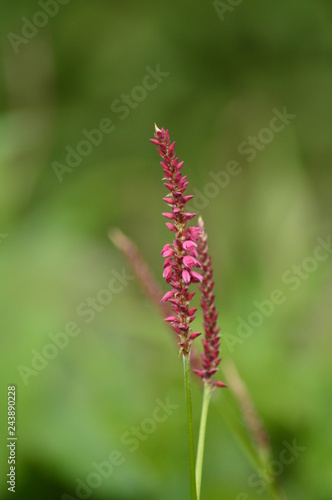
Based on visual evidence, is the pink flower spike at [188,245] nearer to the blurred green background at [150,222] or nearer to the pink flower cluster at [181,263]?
the pink flower cluster at [181,263]

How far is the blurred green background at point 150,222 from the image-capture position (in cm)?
256

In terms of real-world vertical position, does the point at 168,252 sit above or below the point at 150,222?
below

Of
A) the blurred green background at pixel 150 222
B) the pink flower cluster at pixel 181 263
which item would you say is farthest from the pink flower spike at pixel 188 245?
the blurred green background at pixel 150 222

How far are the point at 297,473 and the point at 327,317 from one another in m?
1.17

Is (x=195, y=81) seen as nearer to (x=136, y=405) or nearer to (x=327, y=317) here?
(x=327, y=317)

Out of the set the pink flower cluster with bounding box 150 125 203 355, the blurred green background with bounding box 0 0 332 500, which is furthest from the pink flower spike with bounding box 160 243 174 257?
the blurred green background with bounding box 0 0 332 500

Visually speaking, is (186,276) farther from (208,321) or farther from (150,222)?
(150,222)

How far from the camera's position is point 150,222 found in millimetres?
5293

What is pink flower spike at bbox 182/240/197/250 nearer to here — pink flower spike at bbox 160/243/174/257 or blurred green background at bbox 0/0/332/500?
pink flower spike at bbox 160/243/174/257

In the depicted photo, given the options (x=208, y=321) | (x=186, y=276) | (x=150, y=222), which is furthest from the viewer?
(x=150, y=222)

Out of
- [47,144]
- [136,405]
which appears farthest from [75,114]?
[136,405]

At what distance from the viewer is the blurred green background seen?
2562 millimetres

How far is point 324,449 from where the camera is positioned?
2.52 metres

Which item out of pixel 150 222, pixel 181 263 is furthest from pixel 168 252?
A: pixel 150 222
